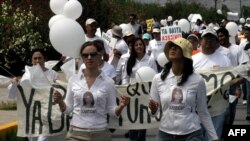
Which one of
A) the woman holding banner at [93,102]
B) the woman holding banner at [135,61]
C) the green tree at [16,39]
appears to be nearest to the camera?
the woman holding banner at [93,102]

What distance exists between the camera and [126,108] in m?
8.49

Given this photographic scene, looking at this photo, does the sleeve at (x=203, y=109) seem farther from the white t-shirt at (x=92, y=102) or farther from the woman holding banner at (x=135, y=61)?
the woman holding banner at (x=135, y=61)

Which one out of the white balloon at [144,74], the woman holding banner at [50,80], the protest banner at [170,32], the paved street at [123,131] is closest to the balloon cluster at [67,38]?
the woman holding banner at [50,80]

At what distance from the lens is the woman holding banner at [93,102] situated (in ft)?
20.2

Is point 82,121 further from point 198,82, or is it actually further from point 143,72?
point 143,72

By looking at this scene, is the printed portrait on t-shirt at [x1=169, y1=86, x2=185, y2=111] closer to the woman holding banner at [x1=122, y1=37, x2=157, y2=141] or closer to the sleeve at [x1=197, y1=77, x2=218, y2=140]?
the sleeve at [x1=197, y1=77, x2=218, y2=140]

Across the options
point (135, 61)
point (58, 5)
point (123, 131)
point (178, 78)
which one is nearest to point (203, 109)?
point (178, 78)

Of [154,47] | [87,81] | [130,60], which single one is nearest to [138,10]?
[154,47]

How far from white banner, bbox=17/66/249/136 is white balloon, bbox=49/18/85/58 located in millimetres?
631

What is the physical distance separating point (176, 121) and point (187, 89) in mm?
297

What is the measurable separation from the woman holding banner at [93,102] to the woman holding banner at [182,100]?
38cm

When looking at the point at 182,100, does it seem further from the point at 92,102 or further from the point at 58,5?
the point at 58,5

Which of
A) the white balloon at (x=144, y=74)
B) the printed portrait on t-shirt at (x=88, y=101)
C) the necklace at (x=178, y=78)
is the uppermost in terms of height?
the white balloon at (x=144, y=74)

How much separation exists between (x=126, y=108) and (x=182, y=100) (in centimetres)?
250
